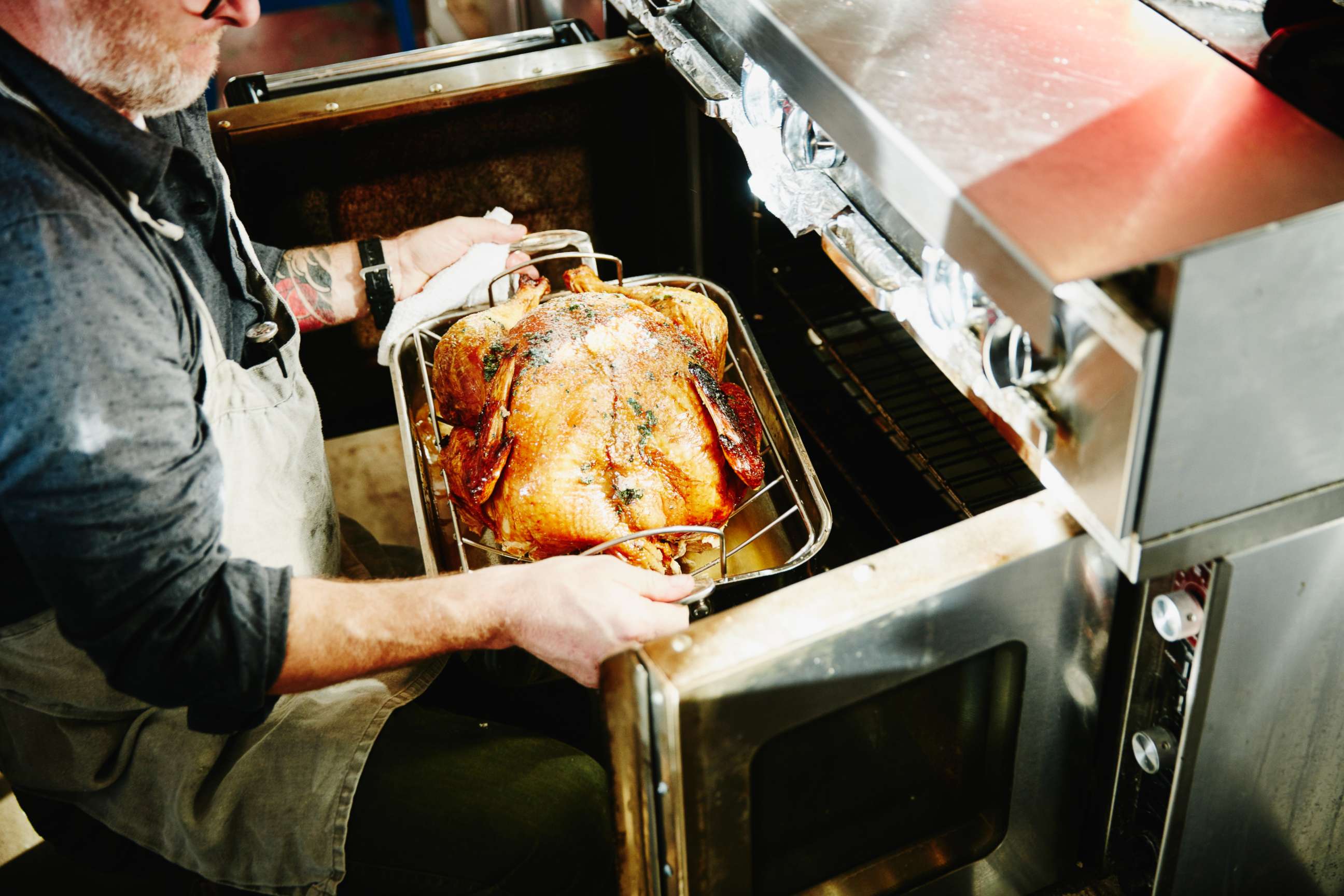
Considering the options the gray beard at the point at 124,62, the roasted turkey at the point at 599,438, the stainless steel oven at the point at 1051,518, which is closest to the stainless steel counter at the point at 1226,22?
the stainless steel oven at the point at 1051,518

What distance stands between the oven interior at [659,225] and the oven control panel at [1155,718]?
19.9 inches

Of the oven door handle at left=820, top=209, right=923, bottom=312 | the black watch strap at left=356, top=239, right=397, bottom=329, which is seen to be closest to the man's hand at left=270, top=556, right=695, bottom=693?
the oven door handle at left=820, top=209, right=923, bottom=312

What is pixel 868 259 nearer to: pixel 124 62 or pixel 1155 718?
pixel 1155 718

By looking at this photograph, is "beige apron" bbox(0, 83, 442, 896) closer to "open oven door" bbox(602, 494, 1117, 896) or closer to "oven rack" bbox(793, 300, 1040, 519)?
"open oven door" bbox(602, 494, 1117, 896)

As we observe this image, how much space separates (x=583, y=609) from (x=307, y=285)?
93 cm

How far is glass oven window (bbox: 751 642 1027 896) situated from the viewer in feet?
3.63

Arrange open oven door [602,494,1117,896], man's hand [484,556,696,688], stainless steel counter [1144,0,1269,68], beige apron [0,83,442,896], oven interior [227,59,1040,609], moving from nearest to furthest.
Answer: open oven door [602,494,1117,896], stainless steel counter [1144,0,1269,68], man's hand [484,556,696,688], beige apron [0,83,442,896], oven interior [227,59,1040,609]

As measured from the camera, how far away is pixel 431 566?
1511 millimetres

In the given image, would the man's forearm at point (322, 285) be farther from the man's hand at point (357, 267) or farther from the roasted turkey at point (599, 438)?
the roasted turkey at point (599, 438)

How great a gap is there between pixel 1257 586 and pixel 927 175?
1.57 ft

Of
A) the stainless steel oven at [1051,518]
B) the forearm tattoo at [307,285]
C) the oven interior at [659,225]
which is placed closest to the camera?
the stainless steel oven at [1051,518]

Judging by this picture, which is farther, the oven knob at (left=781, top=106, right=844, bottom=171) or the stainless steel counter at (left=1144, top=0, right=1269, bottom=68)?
the oven knob at (left=781, top=106, right=844, bottom=171)

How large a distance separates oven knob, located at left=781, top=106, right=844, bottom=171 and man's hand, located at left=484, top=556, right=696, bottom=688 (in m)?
0.50

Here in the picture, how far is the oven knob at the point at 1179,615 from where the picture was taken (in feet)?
3.36
